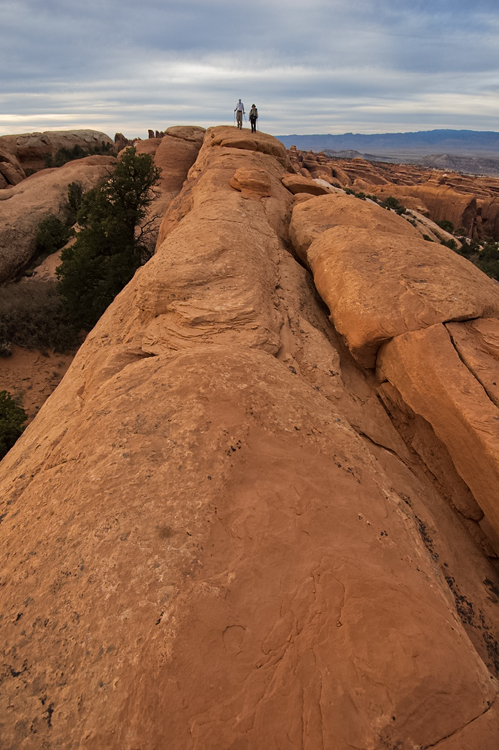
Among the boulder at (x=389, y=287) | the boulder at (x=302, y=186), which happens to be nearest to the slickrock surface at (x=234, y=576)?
the boulder at (x=389, y=287)

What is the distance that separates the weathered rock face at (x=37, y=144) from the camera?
41281 millimetres

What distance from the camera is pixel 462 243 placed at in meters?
34.2

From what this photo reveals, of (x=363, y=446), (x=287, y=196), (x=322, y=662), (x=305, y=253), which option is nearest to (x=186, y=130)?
(x=287, y=196)

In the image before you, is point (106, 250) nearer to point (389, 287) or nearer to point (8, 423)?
point (8, 423)

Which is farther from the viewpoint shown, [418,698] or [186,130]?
[186,130]

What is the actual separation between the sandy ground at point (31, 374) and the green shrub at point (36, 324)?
0.39 m

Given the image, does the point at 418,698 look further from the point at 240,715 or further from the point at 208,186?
the point at 208,186

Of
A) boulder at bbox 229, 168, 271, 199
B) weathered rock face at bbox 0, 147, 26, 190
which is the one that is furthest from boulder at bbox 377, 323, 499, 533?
weathered rock face at bbox 0, 147, 26, 190

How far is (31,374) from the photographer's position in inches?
546

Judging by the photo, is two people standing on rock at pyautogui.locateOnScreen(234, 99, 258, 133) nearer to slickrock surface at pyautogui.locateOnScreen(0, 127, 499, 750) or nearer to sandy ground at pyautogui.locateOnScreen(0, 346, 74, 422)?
sandy ground at pyautogui.locateOnScreen(0, 346, 74, 422)

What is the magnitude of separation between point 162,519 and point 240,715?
1.52 m

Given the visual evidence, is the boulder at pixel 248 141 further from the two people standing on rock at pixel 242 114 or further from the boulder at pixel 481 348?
the boulder at pixel 481 348

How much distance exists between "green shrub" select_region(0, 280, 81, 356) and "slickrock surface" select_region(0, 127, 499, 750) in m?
10.4

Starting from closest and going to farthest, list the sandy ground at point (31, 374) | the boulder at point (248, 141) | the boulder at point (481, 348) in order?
the boulder at point (481, 348) < the sandy ground at point (31, 374) < the boulder at point (248, 141)
